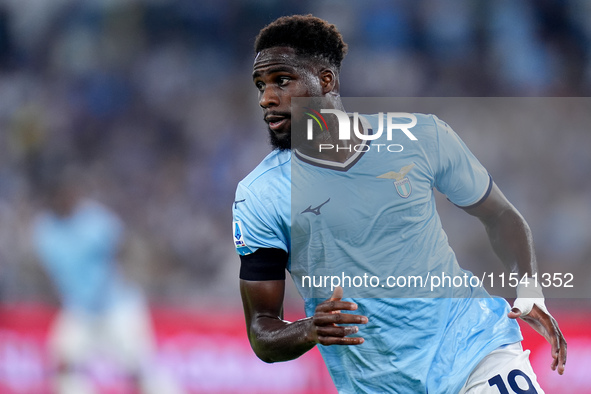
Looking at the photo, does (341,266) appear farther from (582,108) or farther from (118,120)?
(118,120)

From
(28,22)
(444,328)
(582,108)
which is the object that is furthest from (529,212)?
(28,22)

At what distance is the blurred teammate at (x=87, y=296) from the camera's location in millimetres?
6566

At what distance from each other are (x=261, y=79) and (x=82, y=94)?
246 inches

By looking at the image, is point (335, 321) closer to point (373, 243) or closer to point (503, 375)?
point (373, 243)

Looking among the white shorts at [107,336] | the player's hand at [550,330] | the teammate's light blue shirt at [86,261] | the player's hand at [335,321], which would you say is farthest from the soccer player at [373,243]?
the teammate's light blue shirt at [86,261]

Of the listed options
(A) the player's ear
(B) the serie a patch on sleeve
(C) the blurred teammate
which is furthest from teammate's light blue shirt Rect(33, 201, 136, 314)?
(A) the player's ear

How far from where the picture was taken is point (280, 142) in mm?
3266

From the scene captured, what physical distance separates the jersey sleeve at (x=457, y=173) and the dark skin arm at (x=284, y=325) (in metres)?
0.88

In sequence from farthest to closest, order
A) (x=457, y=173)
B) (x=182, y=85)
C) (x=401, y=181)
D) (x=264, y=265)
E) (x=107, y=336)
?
(x=182, y=85) < (x=107, y=336) < (x=457, y=173) < (x=401, y=181) < (x=264, y=265)

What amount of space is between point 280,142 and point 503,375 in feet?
4.39

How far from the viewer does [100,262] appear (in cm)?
710

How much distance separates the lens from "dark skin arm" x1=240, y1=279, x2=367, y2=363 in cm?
253

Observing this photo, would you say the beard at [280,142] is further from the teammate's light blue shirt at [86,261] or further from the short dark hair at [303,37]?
the teammate's light blue shirt at [86,261]

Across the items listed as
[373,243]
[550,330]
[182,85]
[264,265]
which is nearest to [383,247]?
[373,243]
